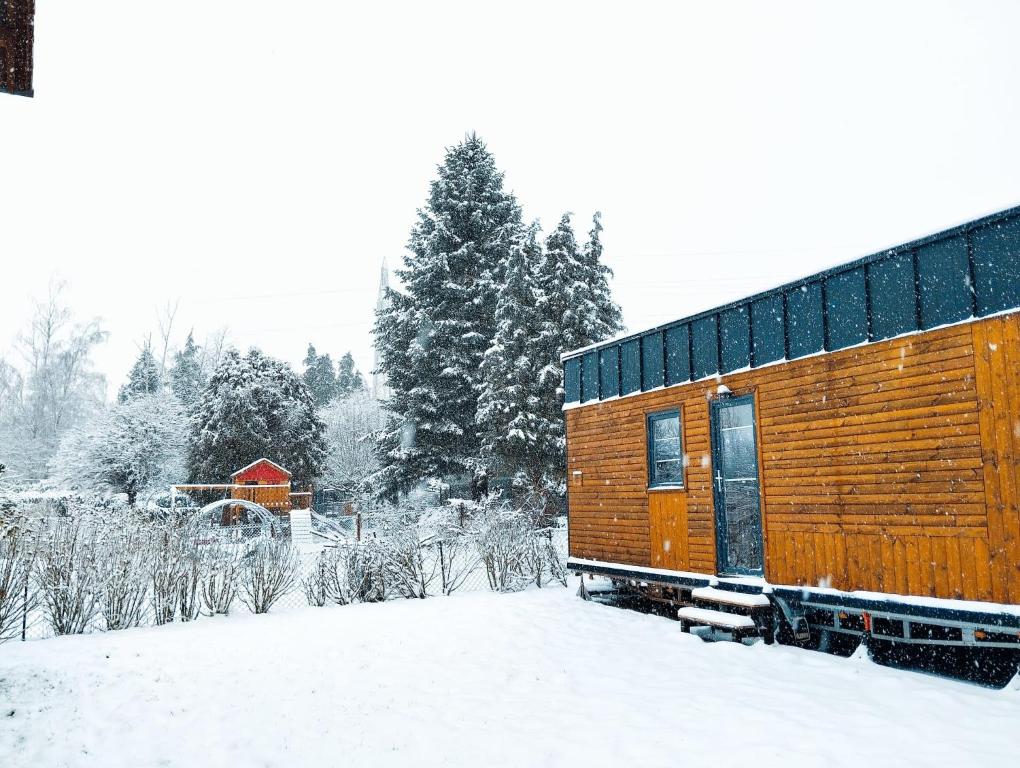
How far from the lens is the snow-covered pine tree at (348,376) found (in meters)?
61.3

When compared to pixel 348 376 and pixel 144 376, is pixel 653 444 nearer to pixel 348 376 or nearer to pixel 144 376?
pixel 144 376

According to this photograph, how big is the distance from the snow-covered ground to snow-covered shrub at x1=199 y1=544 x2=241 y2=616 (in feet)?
3.26

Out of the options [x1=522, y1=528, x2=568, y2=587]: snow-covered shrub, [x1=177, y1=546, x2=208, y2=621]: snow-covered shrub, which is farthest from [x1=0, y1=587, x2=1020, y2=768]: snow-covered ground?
[x1=522, y1=528, x2=568, y2=587]: snow-covered shrub

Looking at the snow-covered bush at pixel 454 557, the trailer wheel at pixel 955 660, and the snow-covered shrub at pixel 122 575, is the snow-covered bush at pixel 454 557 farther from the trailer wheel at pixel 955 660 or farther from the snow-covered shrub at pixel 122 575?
the trailer wheel at pixel 955 660

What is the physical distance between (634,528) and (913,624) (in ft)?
13.0

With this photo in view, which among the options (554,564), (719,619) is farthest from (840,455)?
(554,564)

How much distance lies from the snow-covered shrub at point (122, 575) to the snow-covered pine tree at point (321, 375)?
47952mm

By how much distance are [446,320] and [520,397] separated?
4.71m

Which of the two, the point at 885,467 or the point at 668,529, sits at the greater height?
the point at 885,467

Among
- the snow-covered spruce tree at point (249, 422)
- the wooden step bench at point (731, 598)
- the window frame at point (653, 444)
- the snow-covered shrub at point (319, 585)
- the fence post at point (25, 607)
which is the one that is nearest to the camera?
the wooden step bench at point (731, 598)

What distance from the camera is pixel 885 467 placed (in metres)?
6.75

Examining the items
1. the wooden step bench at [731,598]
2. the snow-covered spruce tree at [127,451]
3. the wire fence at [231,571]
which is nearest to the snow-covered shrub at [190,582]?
the wire fence at [231,571]

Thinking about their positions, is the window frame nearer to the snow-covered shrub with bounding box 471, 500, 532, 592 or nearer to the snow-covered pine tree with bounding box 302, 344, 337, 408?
the snow-covered shrub with bounding box 471, 500, 532, 592

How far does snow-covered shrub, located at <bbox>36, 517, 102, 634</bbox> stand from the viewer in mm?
8289
